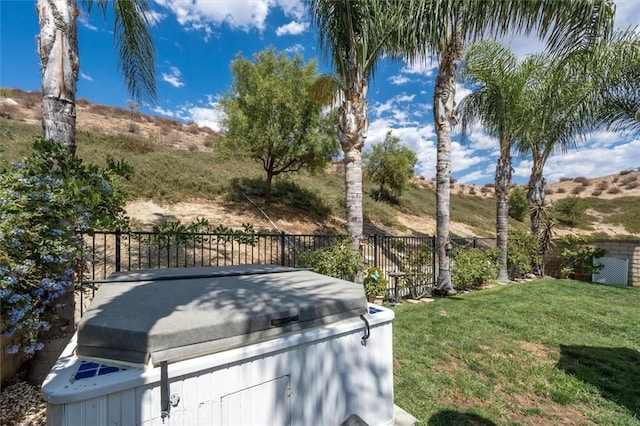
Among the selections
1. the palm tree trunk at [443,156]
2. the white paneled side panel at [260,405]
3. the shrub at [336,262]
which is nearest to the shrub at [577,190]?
the palm tree trunk at [443,156]

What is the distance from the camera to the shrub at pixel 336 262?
5.16 m

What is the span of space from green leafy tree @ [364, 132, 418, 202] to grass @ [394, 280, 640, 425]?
1397cm

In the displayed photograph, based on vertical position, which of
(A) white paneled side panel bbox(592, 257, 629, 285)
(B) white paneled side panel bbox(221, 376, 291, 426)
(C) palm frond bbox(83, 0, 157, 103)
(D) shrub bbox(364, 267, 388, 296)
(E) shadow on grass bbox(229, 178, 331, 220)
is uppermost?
(C) palm frond bbox(83, 0, 157, 103)

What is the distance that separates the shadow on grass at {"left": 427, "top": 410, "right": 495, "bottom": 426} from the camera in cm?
255

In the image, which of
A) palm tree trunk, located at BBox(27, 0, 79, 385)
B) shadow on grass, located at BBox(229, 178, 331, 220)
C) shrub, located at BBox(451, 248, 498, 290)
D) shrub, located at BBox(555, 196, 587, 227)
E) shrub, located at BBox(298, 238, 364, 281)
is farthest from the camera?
shrub, located at BBox(555, 196, 587, 227)

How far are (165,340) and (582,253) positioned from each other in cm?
1396

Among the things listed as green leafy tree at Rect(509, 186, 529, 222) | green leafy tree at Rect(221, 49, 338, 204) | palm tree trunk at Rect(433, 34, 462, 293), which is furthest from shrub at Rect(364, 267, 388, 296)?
green leafy tree at Rect(509, 186, 529, 222)

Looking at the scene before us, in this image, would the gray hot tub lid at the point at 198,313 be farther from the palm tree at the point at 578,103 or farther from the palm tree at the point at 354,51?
the palm tree at the point at 578,103

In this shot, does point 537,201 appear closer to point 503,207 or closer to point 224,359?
point 503,207

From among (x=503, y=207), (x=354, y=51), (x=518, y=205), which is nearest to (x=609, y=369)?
(x=354, y=51)

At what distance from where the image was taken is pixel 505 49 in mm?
8578

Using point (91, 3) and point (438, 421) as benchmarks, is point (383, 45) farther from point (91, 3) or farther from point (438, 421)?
point (438, 421)

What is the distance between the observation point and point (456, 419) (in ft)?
8.54

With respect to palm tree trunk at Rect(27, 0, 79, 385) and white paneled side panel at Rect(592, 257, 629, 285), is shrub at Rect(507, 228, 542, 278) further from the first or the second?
palm tree trunk at Rect(27, 0, 79, 385)
